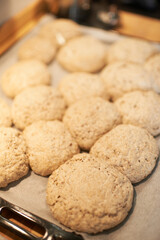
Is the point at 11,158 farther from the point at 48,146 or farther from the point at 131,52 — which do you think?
the point at 131,52

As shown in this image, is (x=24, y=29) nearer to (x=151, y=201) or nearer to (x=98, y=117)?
(x=98, y=117)

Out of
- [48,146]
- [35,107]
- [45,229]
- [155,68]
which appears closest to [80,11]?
[155,68]

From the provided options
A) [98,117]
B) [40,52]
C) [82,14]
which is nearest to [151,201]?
[98,117]

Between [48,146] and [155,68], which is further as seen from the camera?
[155,68]

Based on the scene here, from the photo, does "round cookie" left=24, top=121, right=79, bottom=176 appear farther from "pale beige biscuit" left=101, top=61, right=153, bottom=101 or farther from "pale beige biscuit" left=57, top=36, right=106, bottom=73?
"pale beige biscuit" left=57, top=36, right=106, bottom=73

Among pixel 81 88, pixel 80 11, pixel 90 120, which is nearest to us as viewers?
pixel 90 120

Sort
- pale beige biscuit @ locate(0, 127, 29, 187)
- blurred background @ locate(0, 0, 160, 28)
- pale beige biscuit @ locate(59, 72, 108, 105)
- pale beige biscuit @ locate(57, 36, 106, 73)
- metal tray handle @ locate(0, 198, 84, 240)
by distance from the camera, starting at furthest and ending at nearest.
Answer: blurred background @ locate(0, 0, 160, 28) → pale beige biscuit @ locate(57, 36, 106, 73) → pale beige biscuit @ locate(59, 72, 108, 105) → pale beige biscuit @ locate(0, 127, 29, 187) → metal tray handle @ locate(0, 198, 84, 240)

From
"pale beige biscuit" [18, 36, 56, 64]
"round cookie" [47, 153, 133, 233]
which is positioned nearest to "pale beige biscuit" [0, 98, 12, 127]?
"round cookie" [47, 153, 133, 233]
